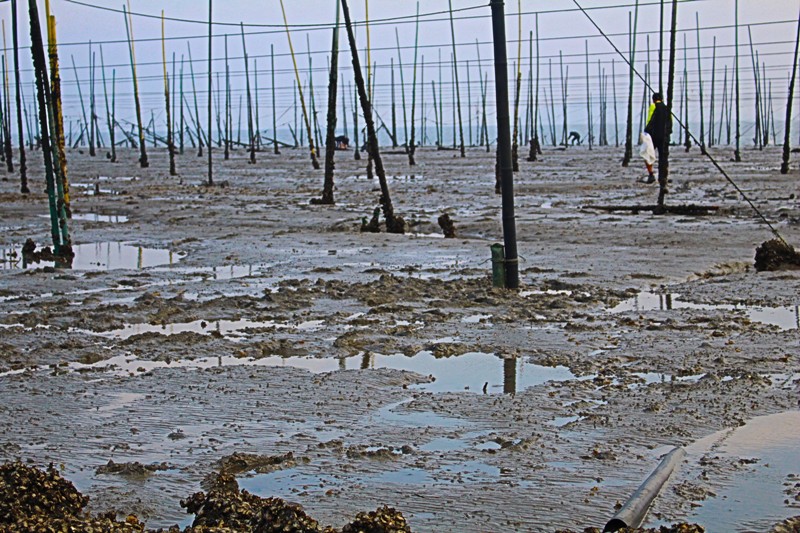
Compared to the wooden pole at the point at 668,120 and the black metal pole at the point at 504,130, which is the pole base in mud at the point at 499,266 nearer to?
the black metal pole at the point at 504,130

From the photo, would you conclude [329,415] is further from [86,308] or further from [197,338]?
[86,308]

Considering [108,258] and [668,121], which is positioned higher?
[668,121]

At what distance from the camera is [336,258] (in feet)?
37.1

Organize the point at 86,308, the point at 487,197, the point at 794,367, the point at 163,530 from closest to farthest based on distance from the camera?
1. the point at 163,530
2. the point at 794,367
3. the point at 86,308
4. the point at 487,197

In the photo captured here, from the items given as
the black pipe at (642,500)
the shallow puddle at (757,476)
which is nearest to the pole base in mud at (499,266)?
the shallow puddle at (757,476)

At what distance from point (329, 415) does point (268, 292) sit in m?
3.80

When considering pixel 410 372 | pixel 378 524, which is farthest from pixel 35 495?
pixel 410 372

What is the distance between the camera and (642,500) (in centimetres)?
345

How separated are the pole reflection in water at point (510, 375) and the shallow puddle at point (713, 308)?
1.93 metres

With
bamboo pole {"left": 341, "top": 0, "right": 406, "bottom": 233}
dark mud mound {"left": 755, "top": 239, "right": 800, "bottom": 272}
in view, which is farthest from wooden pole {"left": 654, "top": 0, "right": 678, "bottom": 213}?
dark mud mound {"left": 755, "top": 239, "right": 800, "bottom": 272}

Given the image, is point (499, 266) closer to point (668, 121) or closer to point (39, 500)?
point (39, 500)

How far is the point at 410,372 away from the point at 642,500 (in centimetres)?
256

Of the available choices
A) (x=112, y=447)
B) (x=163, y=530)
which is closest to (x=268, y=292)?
(x=112, y=447)

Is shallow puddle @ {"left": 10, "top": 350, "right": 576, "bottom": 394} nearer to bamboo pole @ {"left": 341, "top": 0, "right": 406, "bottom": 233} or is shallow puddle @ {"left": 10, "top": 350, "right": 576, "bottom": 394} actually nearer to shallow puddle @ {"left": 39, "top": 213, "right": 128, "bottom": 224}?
bamboo pole @ {"left": 341, "top": 0, "right": 406, "bottom": 233}
